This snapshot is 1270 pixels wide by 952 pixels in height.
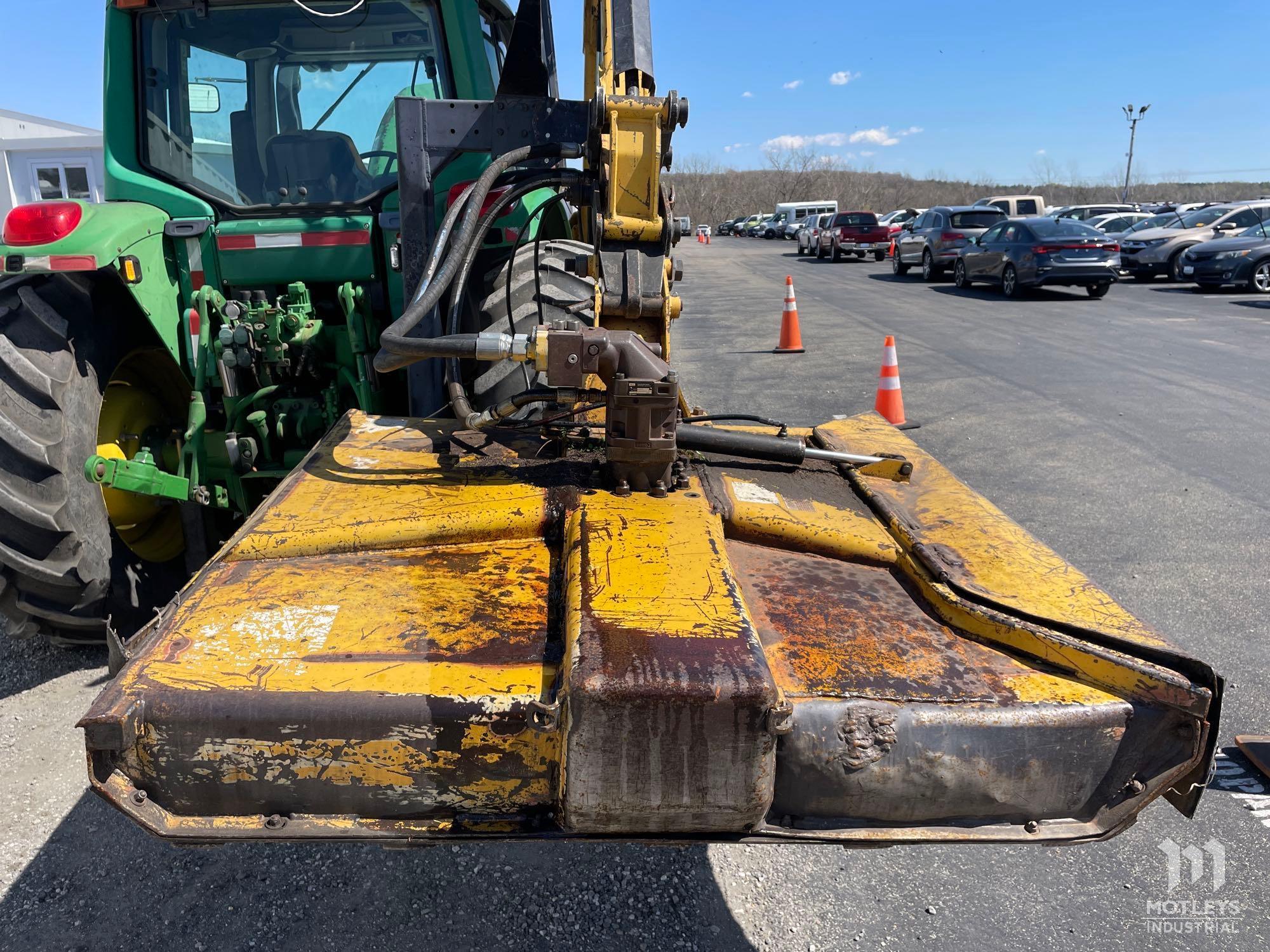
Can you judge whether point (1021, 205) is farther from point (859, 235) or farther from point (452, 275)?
point (452, 275)

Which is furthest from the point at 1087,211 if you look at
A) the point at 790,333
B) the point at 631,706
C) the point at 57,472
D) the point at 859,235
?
the point at 631,706

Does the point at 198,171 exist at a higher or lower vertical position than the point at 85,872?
higher

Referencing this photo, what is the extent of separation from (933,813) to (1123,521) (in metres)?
3.87

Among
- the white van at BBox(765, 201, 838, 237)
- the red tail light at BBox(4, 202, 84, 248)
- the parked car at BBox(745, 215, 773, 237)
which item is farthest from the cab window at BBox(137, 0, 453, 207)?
the parked car at BBox(745, 215, 773, 237)

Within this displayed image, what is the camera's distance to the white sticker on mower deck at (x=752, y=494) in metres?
2.53

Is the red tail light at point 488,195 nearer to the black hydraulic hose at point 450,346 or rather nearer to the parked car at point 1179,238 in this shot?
the black hydraulic hose at point 450,346

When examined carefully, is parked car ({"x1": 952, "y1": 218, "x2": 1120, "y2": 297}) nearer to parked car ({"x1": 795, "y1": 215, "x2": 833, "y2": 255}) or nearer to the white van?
parked car ({"x1": 795, "y1": 215, "x2": 833, "y2": 255})

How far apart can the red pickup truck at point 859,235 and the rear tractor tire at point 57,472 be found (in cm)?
2666

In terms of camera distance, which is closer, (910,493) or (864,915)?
(864,915)

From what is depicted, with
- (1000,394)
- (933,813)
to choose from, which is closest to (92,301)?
(933,813)

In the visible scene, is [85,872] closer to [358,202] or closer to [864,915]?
[864,915]

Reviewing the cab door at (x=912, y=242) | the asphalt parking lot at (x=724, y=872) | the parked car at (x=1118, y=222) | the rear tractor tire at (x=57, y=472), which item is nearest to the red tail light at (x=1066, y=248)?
the cab door at (x=912, y=242)

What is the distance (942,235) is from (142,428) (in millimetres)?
19160

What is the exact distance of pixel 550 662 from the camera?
1.80 m
